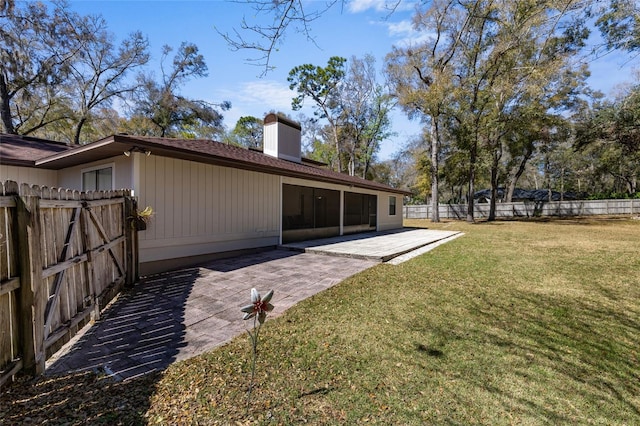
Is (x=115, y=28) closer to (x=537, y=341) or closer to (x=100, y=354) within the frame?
(x=100, y=354)

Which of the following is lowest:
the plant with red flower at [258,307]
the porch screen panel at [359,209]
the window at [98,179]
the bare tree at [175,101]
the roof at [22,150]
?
the plant with red flower at [258,307]

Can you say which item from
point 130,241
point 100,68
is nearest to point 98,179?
point 130,241

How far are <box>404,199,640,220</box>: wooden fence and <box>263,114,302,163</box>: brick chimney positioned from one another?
711 inches

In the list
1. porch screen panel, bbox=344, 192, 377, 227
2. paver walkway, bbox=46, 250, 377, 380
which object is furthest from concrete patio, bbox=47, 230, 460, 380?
porch screen panel, bbox=344, 192, 377, 227

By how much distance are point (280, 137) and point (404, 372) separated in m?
9.86

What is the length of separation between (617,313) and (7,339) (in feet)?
20.4

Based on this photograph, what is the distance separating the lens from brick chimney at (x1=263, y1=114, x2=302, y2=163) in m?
10.9

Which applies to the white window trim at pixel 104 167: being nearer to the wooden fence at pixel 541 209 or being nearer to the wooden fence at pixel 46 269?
the wooden fence at pixel 46 269

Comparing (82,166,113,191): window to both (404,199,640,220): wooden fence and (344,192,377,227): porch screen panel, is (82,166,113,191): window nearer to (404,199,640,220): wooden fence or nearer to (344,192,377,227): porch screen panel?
(344,192,377,227): porch screen panel

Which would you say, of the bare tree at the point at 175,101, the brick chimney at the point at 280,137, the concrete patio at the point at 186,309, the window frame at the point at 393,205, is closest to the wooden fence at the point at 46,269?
the concrete patio at the point at 186,309

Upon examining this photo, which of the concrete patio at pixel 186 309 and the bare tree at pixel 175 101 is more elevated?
the bare tree at pixel 175 101

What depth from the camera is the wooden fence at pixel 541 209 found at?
69.6 feet

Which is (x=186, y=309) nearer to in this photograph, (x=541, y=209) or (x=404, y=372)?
(x=404, y=372)

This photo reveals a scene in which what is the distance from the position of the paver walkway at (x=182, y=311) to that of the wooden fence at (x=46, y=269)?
248 millimetres
